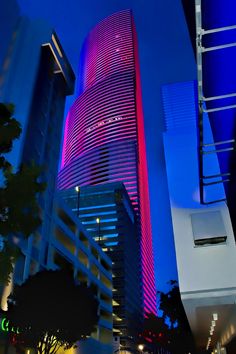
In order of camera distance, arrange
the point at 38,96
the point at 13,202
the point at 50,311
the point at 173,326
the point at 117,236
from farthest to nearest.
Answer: the point at 117,236
the point at 173,326
the point at 38,96
the point at 50,311
the point at 13,202

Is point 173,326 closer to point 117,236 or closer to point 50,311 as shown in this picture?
point 50,311

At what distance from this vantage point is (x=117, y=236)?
131750mm

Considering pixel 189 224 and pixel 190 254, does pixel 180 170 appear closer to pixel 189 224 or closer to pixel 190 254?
pixel 189 224

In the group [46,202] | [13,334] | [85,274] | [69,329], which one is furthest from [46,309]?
[85,274]

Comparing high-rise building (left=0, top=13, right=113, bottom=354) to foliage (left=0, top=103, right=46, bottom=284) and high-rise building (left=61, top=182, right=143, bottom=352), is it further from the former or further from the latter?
high-rise building (left=61, top=182, right=143, bottom=352)

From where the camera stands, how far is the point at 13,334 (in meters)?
29.1

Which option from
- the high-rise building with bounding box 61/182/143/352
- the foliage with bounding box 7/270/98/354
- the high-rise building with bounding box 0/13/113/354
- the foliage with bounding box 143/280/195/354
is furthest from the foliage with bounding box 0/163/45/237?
the high-rise building with bounding box 61/182/143/352

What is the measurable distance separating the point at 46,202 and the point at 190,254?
34033mm

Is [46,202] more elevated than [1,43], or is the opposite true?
[46,202]

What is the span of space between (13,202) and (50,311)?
20.9 metres

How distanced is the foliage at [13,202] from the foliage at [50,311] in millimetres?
19914

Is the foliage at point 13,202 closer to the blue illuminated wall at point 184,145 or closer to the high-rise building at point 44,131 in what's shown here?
the blue illuminated wall at point 184,145

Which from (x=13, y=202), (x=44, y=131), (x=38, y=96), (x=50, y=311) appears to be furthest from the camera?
(x=44, y=131)

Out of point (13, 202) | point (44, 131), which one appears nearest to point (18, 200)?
point (13, 202)
